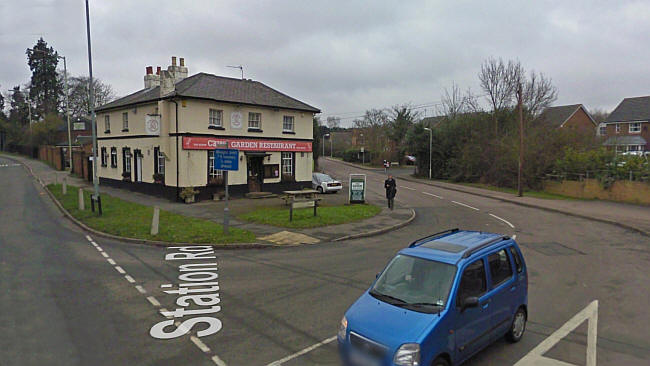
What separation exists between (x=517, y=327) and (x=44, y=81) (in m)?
91.8

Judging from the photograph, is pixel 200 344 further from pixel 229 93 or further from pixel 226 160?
pixel 229 93

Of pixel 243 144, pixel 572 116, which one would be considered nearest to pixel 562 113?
pixel 572 116

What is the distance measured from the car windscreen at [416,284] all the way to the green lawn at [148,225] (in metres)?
8.52

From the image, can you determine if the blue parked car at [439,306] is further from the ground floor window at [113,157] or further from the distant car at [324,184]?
the ground floor window at [113,157]

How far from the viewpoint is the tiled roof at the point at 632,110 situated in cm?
5962

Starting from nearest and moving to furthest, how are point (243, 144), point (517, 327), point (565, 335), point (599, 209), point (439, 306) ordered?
point (439, 306) → point (517, 327) → point (565, 335) → point (599, 209) → point (243, 144)

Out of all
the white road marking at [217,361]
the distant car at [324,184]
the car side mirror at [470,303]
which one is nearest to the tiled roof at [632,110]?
the distant car at [324,184]

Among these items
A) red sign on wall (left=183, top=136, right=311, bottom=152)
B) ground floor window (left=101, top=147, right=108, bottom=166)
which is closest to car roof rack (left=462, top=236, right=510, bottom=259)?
red sign on wall (left=183, top=136, right=311, bottom=152)

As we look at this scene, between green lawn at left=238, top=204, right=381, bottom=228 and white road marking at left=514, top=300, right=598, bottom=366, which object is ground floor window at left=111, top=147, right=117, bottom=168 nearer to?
green lawn at left=238, top=204, right=381, bottom=228

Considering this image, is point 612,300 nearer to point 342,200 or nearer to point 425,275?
point 425,275

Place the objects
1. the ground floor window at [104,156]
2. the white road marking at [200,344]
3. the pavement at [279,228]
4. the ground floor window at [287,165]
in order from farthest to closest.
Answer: the ground floor window at [104,156], the ground floor window at [287,165], the pavement at [279,228], the white road marking at [200,344]

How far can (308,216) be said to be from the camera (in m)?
18.2

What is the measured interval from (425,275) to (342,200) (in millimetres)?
20518

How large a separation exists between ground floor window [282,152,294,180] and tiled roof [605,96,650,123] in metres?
55.9
